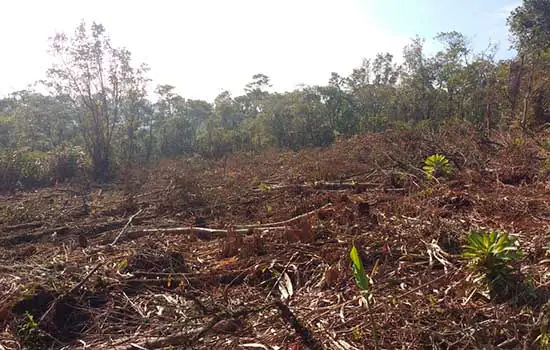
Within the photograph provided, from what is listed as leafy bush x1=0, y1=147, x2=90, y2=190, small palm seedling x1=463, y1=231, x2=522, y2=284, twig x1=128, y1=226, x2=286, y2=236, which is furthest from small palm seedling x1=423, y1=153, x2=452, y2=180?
leafy bush x1=0, y1=147, x2=90, y2=190

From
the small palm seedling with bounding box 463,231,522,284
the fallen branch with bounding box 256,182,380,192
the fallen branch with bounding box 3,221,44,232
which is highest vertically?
the small palm seedling with bounding box 463,231,522,284

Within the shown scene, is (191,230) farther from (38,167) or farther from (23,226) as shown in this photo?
(38,167)

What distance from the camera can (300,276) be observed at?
3928 mm

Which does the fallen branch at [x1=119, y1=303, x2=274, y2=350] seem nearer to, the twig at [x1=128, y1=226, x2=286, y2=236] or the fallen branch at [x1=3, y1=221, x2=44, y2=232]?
the twig at [x1=128, y1=226, x2=286, y2=236]

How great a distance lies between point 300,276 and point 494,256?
159cm

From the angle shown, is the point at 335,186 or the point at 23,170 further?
the point at 23,170

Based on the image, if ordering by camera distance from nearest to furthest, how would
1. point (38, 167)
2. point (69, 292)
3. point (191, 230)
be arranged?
point (69, 292), point (191, 230), point (38, 167)

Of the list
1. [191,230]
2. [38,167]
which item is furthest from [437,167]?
[38,167]

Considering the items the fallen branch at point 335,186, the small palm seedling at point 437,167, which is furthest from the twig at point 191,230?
the small palm seedling at point 437,167

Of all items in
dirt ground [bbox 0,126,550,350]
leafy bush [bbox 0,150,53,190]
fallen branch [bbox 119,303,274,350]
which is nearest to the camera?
dirt ground [bbox 0,126,550,350]

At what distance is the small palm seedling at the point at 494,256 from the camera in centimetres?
293

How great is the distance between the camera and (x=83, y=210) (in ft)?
29.7

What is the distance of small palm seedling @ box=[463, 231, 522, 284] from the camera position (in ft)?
9.62

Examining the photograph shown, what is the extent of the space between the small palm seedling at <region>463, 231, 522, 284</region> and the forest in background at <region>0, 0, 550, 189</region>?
792 centimetres
